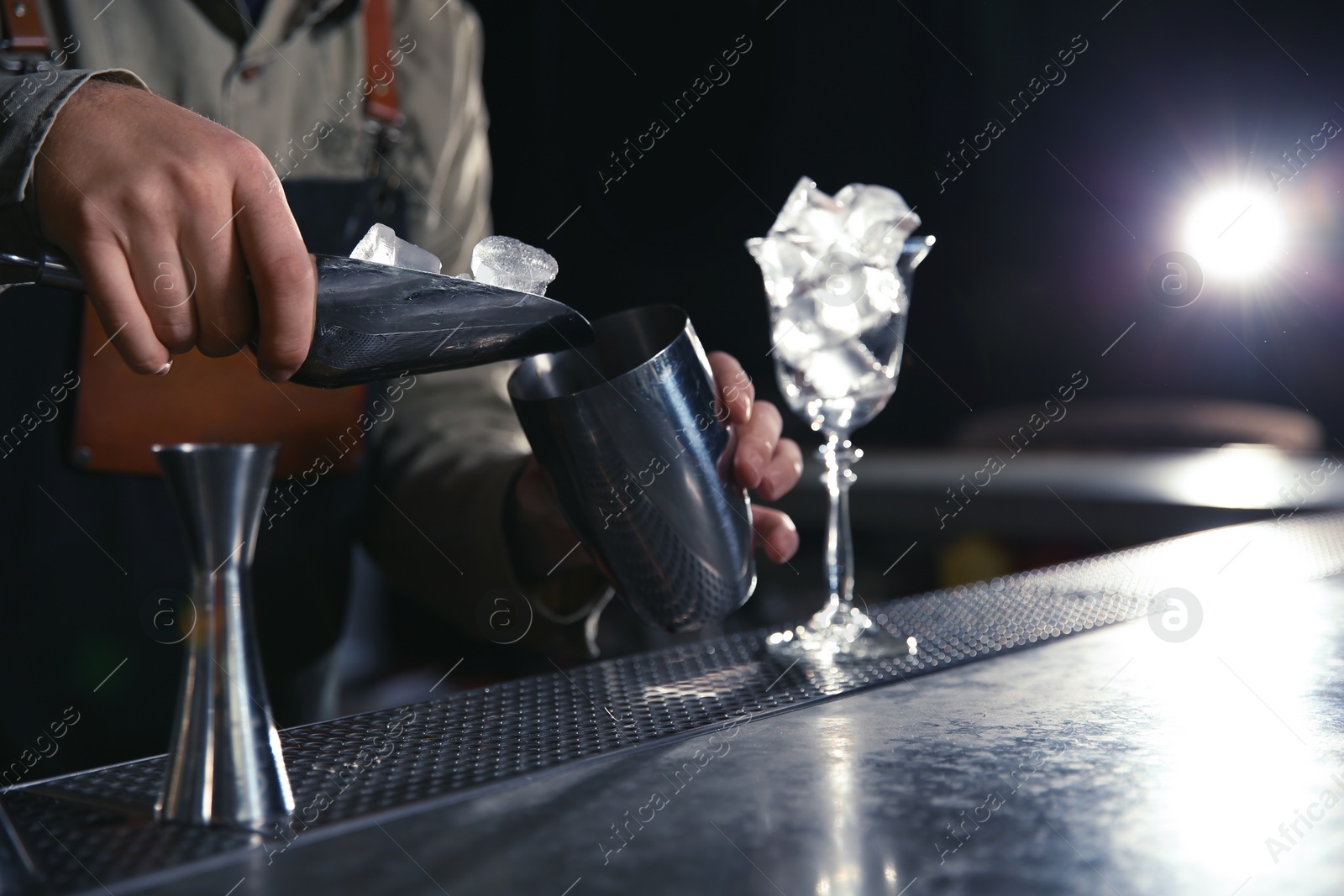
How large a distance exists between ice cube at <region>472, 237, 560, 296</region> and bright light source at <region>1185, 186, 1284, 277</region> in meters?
1.77

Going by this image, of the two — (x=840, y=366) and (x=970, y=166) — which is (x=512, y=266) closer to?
(x=840, y=366)

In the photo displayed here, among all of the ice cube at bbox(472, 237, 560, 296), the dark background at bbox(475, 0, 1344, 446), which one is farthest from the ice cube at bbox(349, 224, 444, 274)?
the dark background at bbox(475, 0, 1344, 446)

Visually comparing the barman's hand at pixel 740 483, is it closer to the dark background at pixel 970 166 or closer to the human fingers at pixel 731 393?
the human fingers at pixel 731 393

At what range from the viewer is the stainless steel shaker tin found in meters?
0.53

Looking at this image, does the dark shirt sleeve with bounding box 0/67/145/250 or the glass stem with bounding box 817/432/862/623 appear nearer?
the dark shirt sleeve with bounding box 0/67/145/250

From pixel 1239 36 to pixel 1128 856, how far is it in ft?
7.51

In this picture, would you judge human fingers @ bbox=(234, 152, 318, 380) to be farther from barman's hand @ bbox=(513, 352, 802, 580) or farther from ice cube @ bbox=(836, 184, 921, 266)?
ice cube @ bbox=(836, 184, 921, 266)

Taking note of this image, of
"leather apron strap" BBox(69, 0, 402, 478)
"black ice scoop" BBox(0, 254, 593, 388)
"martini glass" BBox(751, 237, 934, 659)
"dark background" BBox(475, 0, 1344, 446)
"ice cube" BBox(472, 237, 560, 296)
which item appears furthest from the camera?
"dark background" BBox(475, 0, 1344, 446)

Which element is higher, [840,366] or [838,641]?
[840,366]

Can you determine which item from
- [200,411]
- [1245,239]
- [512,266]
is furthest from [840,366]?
[1245,239]

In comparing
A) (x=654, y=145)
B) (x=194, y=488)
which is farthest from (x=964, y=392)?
(x=194, y=488)

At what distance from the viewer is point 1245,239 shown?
2049 mm

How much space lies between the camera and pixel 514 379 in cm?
61

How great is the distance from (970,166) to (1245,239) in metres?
0.76
